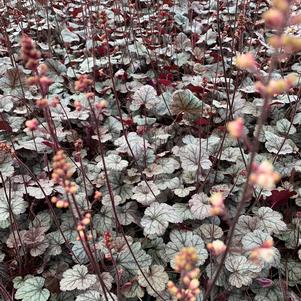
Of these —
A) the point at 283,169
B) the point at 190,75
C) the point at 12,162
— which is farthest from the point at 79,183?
the point at 190,75

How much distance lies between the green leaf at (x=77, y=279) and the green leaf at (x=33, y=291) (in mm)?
135

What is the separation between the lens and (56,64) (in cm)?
386

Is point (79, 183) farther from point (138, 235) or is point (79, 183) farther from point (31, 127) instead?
point (31, 127)

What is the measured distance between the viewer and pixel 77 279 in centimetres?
208

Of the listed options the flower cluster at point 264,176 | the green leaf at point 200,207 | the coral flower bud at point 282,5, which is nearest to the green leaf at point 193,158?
the green leaf at point 200,207

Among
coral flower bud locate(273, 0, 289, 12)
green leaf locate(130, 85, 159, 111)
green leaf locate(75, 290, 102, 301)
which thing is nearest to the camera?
coral flower bud locate(273, 0, 289, 12)

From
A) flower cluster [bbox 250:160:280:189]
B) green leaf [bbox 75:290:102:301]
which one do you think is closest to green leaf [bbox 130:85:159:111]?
green leaf [bbox 75:290:102:301]

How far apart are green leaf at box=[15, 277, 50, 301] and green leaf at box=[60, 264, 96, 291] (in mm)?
135

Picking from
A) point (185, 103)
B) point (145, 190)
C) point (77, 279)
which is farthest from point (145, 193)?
point (185, 103)

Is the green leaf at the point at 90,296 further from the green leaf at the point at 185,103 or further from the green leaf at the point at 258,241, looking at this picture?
the green leaf at the point at 185,103

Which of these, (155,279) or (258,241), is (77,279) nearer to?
(155,279)

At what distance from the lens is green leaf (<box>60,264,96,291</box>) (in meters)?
2.02

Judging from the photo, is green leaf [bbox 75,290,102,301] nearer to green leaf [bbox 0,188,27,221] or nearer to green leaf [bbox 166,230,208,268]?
green leaf [bbox 166,230,208,268]

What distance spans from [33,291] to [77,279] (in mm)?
258
